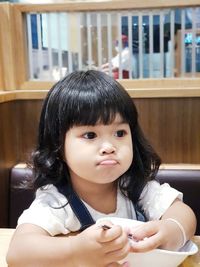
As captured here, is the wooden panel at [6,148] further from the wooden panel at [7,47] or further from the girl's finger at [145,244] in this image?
the girl's finger at [145,244]

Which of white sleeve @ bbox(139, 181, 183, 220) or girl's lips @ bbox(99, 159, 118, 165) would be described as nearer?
girl's lips @ bbox(99, 159, 118, 165)

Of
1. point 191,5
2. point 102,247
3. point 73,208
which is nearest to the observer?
point 102,247

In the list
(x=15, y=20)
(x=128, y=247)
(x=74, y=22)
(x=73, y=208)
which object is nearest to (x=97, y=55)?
(x=74, y=22)

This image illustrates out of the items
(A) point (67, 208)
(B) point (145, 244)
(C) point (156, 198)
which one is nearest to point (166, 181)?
(C) point (156, 198)

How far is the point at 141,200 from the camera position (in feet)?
2.63

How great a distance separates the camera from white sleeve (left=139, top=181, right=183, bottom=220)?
748mm

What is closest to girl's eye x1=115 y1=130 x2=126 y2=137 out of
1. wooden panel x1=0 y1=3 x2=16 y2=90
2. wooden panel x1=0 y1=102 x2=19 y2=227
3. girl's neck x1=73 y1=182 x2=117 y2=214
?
girl's neck x1=73 y1=182 x2=117 y2=214

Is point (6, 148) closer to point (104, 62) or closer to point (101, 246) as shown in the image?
point (104, 62)

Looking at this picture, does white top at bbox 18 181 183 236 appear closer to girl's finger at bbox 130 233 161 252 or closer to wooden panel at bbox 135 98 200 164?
girl's finger at bbox 130 233 161 252

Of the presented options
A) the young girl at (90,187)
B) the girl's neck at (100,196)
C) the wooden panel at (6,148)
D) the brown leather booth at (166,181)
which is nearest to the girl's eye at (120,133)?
the young girl at (90,187)

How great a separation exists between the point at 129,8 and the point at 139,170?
647 millimetres

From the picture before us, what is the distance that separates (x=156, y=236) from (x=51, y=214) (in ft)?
0.72

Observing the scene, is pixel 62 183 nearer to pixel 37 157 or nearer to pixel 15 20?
pixel 37 157

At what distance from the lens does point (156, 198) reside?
0.77 meters
